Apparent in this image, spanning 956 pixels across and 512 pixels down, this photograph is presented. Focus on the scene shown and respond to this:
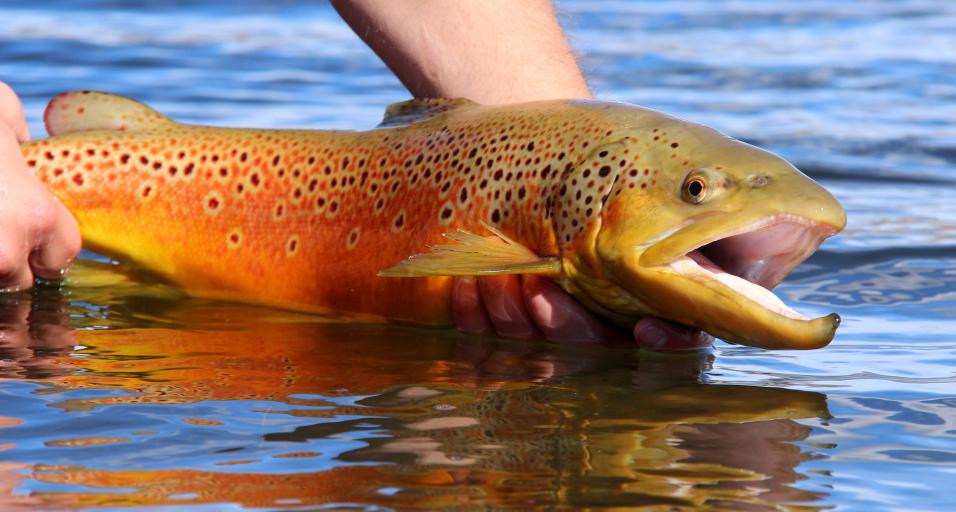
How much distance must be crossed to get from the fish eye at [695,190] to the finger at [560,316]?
0.49 meters

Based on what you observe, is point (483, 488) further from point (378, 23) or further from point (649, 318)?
point (378, 23)

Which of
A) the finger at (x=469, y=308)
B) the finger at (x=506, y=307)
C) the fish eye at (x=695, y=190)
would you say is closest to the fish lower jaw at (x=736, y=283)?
the fish eye at (x=695, y=190)

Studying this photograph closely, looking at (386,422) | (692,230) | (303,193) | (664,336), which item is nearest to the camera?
(386,422)

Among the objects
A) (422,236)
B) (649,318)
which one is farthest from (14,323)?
(649,318)

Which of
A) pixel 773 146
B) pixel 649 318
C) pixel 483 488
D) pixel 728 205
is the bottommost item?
pixel 483 488

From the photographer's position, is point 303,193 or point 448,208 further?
point 303,193

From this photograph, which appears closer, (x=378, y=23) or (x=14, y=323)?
(x=14, y=323)

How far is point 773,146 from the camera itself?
326 inches

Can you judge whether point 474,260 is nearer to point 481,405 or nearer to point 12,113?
point 481,405

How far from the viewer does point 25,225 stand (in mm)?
4715

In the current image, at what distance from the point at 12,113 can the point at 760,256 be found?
8.61 ft

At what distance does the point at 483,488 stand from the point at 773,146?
5711mm

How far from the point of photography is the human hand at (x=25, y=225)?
4676mm

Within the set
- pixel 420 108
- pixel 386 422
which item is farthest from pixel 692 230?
pixel 420 108
